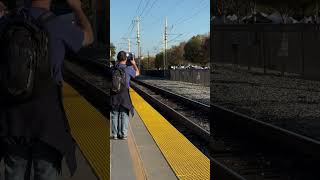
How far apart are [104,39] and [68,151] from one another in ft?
3.00

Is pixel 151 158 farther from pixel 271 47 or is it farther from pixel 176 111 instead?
pixel 176 111

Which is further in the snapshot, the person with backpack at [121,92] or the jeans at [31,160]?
the person with backpack at [121,92]

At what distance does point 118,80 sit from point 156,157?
2.29 meters

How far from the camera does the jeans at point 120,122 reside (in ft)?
30.5

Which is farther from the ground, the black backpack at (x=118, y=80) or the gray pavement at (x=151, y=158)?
the black backpack at (x=118, y=80)

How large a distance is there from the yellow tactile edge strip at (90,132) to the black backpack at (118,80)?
5880 mm

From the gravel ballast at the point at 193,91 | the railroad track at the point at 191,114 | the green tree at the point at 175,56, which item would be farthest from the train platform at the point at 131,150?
the green tree at the point at 175,56

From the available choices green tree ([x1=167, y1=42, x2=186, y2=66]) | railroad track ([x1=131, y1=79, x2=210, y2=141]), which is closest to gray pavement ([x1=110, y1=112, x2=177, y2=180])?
railroad track ([x1=131, y1=79, x2=210, y2=141])

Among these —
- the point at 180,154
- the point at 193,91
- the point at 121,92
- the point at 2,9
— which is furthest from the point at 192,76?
the point at 2,9

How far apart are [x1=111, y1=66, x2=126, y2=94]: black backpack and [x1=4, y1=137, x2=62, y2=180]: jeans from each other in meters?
6.65

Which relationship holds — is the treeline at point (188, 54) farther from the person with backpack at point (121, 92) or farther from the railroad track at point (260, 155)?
the railroad track at point (260, 155)

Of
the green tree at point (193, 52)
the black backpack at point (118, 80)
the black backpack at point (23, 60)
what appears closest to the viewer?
the black backpack at point (23, 60)

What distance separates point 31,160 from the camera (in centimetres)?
218

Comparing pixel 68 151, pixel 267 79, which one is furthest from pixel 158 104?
pixel 68 151
